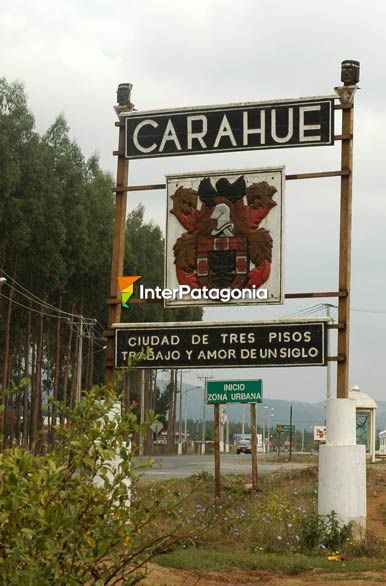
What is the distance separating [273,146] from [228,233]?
1542 millimetres

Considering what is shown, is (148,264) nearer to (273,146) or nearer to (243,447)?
(243,447)

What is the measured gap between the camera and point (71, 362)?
7412cm

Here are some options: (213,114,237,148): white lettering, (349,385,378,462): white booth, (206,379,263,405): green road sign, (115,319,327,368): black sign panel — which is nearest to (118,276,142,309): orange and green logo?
(115,319,327,368): black sign panel

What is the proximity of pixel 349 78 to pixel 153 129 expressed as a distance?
126 inches

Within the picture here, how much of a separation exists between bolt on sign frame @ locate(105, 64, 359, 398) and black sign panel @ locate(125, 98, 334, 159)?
0.05 ft

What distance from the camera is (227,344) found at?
1595 centimetres

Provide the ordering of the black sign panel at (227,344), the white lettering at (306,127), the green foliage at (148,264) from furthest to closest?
the green foliage at (148,264), the white lettering at (306,127), the black sign panel at (227,344)

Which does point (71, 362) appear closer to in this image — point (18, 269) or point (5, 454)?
point (18, 269)

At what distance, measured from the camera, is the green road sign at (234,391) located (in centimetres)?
2253

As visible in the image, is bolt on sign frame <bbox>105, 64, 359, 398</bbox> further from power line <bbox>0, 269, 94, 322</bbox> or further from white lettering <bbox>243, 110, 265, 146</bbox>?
power line <bbox>0, 269, 94, 322</bbox>

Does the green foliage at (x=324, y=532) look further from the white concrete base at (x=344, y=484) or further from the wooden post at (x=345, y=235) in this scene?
the wooden post at (x=345, y=235)

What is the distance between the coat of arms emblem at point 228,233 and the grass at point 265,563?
12.7ft

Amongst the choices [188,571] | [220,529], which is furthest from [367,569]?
[220,529]

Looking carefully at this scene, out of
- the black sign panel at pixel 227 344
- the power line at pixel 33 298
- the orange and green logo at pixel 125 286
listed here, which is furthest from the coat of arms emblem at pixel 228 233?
the power line at pixel 33 298
